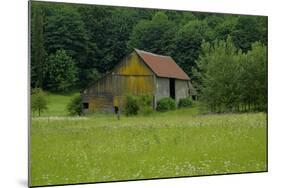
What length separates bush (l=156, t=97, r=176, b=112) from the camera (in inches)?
400

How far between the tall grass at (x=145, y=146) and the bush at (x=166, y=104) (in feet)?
0.36

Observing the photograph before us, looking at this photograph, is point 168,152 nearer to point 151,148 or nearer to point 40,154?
point 151,148

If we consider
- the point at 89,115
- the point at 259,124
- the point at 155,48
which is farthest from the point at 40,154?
the point at 259,124

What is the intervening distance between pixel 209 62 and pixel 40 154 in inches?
137

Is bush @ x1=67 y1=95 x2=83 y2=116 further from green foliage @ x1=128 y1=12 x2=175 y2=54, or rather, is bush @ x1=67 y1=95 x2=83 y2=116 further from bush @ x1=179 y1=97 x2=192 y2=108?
bush @ x1=179 y1=97 x2=192 y2=108

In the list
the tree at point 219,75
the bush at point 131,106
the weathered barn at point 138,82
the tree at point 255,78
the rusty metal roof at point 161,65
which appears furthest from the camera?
the tree at point 255,78

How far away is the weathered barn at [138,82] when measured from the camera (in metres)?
9.82

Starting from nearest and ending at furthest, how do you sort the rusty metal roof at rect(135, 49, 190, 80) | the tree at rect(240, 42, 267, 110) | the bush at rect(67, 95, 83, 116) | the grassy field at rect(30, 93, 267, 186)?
the grassy field at rect(30, 93, 267, 186) < the bush at rect(67, 95, 83, 116) < the rusty metal roof at rect(135, 49, 190, 80) < the tree at rect(240, 42, 267, 110)

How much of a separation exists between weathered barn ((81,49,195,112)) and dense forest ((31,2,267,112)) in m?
0.13

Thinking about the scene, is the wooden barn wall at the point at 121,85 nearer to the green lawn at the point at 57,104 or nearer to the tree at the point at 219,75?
the green lawn at the point at 57,104

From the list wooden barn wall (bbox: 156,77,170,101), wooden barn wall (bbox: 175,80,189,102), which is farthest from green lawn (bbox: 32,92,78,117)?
wooden barn wall (bbox: 175,80,189,102)

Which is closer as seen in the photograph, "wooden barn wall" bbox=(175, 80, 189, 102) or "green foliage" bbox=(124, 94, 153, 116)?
"green foliage" bbox=(124, 94, 153, 116)

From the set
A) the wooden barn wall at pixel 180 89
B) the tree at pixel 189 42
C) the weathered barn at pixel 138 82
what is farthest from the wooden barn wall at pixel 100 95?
the tree at pixel 189 42

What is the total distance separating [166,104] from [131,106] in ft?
2.14
